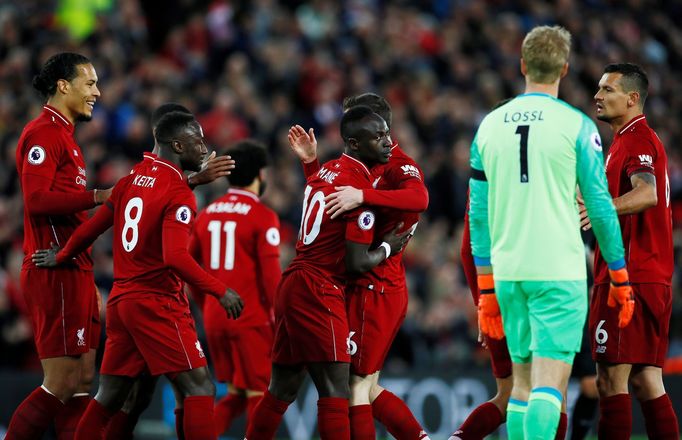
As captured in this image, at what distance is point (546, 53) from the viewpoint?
20.0 ft

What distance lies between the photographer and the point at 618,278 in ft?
20.4

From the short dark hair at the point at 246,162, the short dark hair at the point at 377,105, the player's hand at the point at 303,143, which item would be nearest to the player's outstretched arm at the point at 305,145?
the player's hand at the point at 303,143

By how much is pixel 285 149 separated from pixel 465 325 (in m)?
3.35

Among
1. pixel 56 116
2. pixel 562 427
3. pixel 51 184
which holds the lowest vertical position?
pixel 562 427

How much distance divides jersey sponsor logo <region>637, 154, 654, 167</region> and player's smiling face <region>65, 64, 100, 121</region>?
→ 361cm

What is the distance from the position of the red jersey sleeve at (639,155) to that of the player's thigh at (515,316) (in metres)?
1.48

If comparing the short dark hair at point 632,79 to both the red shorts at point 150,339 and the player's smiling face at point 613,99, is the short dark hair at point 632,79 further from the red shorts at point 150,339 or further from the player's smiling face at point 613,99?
the red shorts at point 150,339

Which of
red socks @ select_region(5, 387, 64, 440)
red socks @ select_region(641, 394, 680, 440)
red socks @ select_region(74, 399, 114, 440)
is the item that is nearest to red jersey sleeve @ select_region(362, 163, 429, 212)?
red socks @ select_region(641, 394, 680, 440)

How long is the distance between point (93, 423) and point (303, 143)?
235 cm

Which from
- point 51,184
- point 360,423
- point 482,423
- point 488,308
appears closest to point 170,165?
point 51,184

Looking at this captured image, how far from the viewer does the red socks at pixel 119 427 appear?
7.20m

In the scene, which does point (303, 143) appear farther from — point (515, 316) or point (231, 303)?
point (515, 316)

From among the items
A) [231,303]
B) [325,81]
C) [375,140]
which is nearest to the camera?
[231,303]

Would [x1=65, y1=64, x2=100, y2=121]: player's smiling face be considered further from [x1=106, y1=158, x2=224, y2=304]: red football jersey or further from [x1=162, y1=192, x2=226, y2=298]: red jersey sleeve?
[x1=162, y1=192, x2=226, y2=298]: red jersey sleeve
